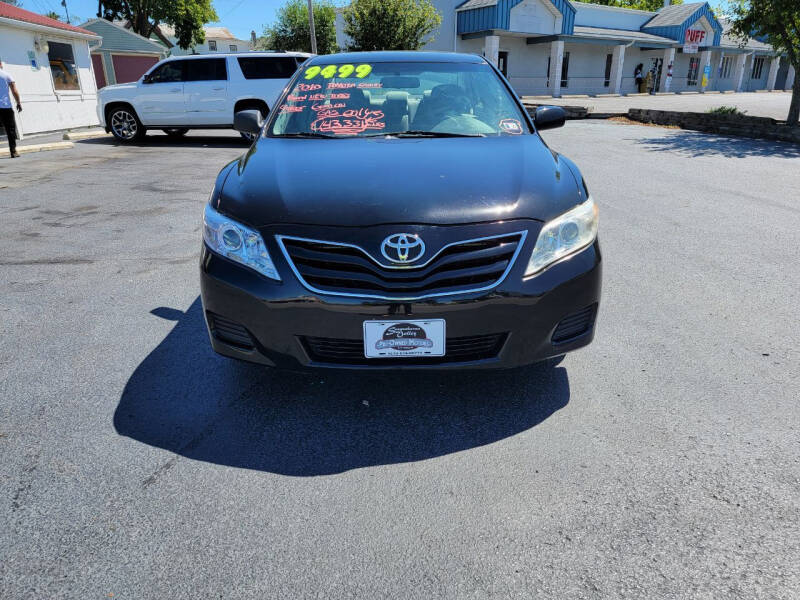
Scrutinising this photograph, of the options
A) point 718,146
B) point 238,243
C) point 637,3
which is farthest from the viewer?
point 637,3

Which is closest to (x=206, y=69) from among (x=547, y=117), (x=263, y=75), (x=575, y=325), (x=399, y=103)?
(x=263, y=75)

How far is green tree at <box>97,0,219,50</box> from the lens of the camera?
3841cm

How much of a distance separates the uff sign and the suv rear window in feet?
130

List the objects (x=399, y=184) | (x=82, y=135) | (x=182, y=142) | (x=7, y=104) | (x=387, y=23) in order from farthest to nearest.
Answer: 1. (x=387, y=23)
2. (x=82, y=135)
3. (x=182, y=142)
4. (x=7, y=104)
5. (x=399, y=184)

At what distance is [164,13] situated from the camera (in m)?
38.9

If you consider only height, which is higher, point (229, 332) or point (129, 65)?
point (129, 65)

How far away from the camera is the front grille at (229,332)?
8.43 feet

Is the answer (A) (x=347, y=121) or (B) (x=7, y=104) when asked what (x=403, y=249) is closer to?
(A) (x=347, y=121)

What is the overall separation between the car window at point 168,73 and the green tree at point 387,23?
1548cm

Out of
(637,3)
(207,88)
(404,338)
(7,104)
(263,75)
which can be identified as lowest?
(404,338)

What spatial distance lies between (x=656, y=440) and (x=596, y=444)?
276mm

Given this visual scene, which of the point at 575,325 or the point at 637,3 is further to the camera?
the point at 637,3

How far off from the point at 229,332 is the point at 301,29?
54.5 meters

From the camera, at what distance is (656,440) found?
8.40ft
